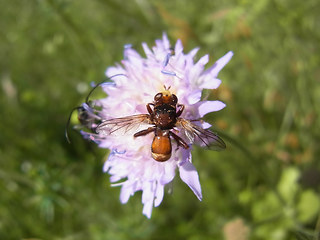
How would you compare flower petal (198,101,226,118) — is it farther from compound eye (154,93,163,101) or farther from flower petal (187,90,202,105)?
compound eye (154,93,163,101)

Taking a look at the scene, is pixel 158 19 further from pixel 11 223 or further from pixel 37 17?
pixel 11 223

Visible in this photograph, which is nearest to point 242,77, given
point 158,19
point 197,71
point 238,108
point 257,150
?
point 238,108

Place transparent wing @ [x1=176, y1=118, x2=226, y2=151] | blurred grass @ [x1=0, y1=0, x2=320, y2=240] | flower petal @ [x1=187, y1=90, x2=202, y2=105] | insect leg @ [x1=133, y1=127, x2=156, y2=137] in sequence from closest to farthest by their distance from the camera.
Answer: transparent wing @ [x1=176, y1=118, x2=226, y2=151], flower petal @ [x1=187, y1=90, x2=202, y2=105], insect leg @ [x1=133, y1=127, x2=156, y2=137], blurred grass @ [x1=0, y1=0, x2=320, y2=240]

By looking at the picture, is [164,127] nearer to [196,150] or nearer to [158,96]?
[158,96]

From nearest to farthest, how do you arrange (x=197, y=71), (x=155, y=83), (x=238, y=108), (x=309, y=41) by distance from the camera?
(x=197, y=71) < (x=155, y=83) < (x=309, y=41) < (x=238, y=108)

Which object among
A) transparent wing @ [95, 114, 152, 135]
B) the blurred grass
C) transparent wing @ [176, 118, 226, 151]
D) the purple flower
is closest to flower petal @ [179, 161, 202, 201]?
the purple flower

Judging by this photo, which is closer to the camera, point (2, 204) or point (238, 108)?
point (2, 204)

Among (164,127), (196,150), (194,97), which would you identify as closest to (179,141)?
(164,127)
